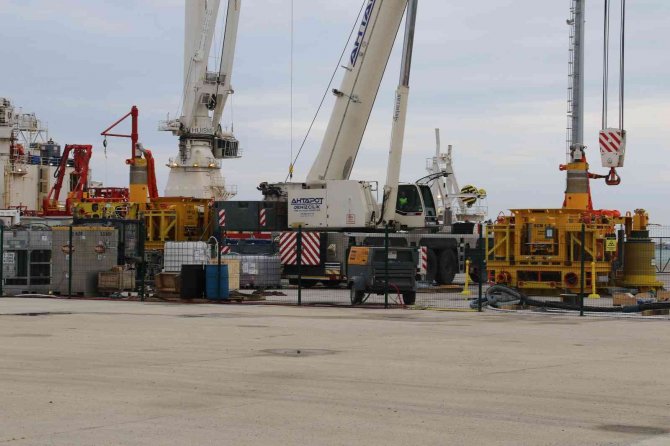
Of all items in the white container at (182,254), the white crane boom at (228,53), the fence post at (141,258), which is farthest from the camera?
the white crane boom at (228,53)

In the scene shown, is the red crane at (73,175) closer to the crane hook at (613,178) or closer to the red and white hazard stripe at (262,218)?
the red and white hazard stripe at (262,218)

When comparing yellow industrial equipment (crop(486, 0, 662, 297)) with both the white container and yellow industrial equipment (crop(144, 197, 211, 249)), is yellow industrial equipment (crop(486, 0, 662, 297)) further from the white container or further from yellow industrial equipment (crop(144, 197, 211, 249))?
yellow industrial equipment (crop(144, 197, 211, 249))

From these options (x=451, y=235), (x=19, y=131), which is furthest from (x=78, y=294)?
(x=19, y=131)

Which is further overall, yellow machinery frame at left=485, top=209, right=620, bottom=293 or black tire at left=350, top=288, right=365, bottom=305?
yellow machinery frame at left=485, top=209, right=620, bottom=293

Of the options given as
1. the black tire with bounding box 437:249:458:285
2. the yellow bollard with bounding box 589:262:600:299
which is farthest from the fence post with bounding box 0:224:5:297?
the yellow bollard with bounding box 589:262:600:299

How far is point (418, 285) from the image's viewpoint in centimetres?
3500

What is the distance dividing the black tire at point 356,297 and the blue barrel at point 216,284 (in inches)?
120

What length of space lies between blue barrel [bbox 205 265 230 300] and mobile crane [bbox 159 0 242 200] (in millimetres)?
41653

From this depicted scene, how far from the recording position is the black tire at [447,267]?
3838 centimetres

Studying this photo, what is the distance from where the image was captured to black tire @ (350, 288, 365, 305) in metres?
26.7

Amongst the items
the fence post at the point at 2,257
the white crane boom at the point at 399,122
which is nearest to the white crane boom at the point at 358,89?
the white crane boom at the point at 399,122

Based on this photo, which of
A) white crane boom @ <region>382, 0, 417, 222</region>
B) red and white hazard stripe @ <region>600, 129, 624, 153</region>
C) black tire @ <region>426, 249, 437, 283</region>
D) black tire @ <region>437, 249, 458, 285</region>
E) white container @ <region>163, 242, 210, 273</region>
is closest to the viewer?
red and white hazard stripe @ <region>600, 129, 624, 153</region>

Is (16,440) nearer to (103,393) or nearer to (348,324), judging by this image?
(103,393)

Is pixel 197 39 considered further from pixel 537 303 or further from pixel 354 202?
pixel 537 303
